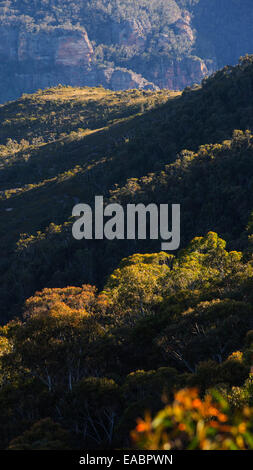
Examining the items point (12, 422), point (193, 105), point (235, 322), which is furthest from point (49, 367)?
point (193, 105)

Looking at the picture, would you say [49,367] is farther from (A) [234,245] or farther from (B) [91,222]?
(B) [91,222]

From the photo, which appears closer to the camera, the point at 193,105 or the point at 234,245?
the point at 234,245

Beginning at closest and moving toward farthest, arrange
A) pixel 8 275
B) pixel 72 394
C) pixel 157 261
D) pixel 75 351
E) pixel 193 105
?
pixel 72 394
pixel 75 351
pixel 157 261
pixel 8 275
pixel 193 105

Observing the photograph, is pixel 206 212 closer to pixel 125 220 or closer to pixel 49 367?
pixel 125 220

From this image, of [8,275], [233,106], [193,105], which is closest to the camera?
[8,275]

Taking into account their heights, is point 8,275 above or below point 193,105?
below

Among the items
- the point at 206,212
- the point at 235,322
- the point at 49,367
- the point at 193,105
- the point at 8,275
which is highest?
the point at 193,105

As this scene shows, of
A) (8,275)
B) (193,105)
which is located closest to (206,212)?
(8,275)
